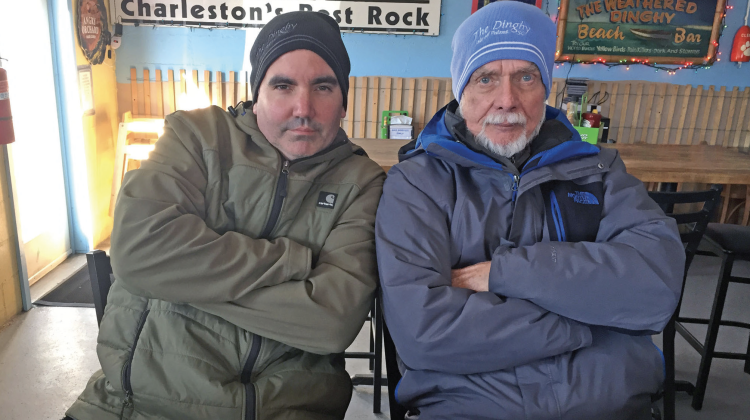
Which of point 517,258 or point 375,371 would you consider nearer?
point 517,258

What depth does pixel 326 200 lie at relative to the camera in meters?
1.48

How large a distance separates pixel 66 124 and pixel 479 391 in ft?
12.5

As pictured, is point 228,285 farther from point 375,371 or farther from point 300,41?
point 375,371

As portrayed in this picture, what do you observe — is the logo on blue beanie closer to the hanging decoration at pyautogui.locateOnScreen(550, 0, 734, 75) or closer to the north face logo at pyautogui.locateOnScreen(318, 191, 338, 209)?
the north face logo at pyautogui.locateOnScreen(318, 191, 338, 209)

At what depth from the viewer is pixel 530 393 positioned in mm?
1219

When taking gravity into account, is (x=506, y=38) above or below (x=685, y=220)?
above

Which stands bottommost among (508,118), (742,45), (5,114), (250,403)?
(250,403)

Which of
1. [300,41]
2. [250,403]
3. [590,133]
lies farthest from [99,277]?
[590,133]

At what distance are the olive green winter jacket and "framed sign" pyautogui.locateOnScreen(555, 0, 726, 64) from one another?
4254 mm

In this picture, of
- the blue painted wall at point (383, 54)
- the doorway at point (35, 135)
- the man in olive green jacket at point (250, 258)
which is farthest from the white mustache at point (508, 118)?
the blue painted wall at point (383, 54)

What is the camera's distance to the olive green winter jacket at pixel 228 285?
1.25 meters

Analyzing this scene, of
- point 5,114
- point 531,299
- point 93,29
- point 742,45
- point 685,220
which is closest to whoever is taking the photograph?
point 531,299

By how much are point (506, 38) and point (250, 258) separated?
91 cm

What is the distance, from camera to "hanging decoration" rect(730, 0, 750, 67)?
4.90 metres
